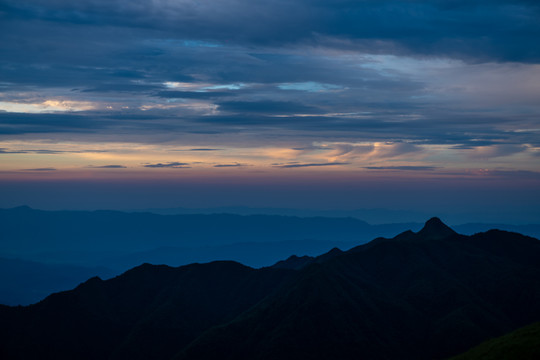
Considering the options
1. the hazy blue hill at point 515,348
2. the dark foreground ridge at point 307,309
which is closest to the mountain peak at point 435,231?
the dark foreground ridge at point 307,309

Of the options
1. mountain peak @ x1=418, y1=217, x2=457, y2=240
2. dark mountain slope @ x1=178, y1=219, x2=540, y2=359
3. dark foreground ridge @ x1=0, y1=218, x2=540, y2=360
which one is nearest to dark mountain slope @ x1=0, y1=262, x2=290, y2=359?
dark foreground ridge @ x1=0, y1=218, x2=540, y2=360

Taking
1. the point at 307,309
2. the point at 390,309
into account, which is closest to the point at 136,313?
the point at 307,309

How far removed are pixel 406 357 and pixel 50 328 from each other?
84.3 m

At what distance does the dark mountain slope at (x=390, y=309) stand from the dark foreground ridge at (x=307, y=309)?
0.28m

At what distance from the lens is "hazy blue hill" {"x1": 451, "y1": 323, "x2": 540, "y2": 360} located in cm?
4459

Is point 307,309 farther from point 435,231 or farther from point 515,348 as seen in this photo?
point 435,231

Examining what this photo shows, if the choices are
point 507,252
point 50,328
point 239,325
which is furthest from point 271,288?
point 507,252

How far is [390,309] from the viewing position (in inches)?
4050

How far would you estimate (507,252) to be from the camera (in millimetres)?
139000

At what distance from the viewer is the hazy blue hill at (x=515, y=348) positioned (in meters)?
44.6

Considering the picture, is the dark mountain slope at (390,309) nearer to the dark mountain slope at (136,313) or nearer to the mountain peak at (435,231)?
the dark mountain slope at (136,313)

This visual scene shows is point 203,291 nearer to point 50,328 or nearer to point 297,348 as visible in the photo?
point 50,328

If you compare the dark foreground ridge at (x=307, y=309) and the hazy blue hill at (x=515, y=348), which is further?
the dark foreground ridge at (x=307, y=309)

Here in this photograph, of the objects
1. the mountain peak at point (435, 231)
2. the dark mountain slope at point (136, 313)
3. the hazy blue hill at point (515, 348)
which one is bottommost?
the dark mountain slope at point (136, 313)
